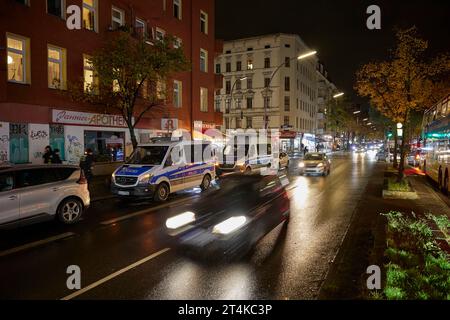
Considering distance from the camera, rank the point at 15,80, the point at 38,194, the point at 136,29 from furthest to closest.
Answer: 1. the point at 136,29
2. the point at 15,80
3. the point at 38,194

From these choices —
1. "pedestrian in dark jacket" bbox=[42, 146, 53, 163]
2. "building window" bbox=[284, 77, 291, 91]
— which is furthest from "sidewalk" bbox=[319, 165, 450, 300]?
"building window" bbox=[284, 77, 291, 91]

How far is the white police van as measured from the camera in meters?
12.6

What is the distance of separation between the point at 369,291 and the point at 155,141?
11.3 metres

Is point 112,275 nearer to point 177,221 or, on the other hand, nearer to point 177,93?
point 177,221

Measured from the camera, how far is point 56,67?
18016mm

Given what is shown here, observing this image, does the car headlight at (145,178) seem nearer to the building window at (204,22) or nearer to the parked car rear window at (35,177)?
the parked car rear window at (35,177)

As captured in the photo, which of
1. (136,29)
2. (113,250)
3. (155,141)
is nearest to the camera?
(113,250)

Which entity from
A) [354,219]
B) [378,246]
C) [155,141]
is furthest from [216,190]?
[378,246]

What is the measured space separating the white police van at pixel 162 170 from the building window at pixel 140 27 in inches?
400

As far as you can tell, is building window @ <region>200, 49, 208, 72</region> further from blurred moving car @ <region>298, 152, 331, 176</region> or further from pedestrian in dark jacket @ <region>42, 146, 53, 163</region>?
pedestrian in dark jacket @ <region>42, 146, 53, 163</region>

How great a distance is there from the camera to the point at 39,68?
664 inches

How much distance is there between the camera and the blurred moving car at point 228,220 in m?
7.59

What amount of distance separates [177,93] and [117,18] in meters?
7.17
